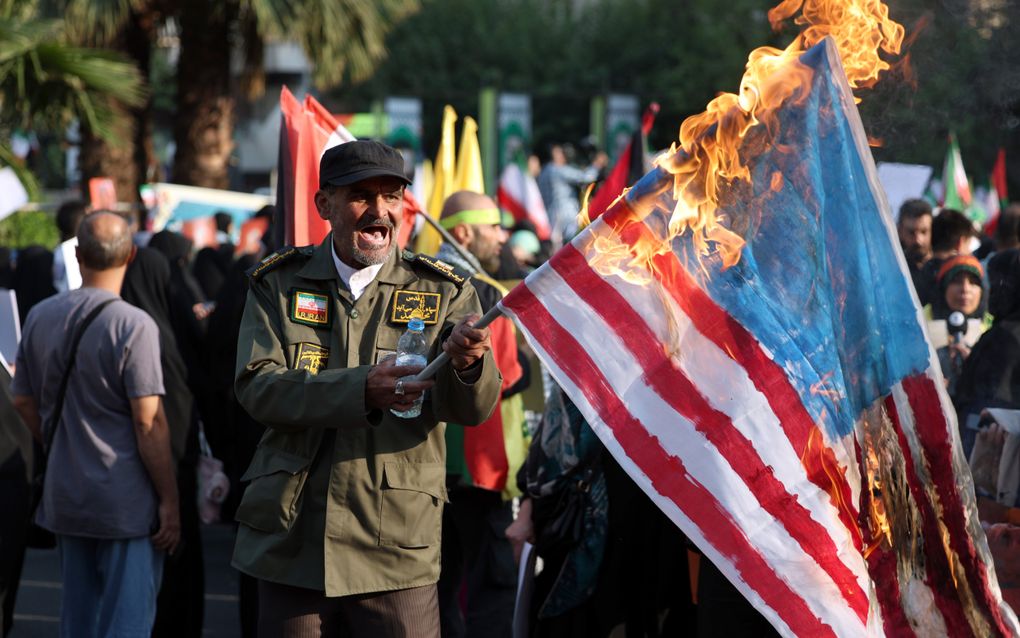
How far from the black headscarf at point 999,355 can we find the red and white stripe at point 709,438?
1.75 meters

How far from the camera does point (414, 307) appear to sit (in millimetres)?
3619

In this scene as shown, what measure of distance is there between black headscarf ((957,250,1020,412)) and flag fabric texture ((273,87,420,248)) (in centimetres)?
222

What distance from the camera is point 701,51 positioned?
118 feet

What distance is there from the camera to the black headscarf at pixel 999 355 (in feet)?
15.6

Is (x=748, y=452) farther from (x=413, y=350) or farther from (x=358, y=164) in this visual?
(x=358, y=164)

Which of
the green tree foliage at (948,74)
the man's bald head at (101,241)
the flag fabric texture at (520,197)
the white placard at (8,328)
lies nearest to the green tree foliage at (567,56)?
the flag fabric texture at (520,197)

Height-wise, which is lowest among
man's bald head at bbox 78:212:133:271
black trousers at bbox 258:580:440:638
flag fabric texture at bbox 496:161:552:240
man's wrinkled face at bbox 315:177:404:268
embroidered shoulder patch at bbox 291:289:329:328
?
flag fabric texture at bbox 496:161:552:240

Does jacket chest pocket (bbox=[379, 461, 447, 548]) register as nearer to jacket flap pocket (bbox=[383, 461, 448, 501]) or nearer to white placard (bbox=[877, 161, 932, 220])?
jacket flap pocket (bbox=[383, 461, 448, 501])

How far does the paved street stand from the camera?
22.9 ft

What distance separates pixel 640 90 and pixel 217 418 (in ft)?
108

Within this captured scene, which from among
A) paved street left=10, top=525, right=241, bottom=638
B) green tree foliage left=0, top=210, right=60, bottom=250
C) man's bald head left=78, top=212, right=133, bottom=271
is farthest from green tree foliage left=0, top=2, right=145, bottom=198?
green tree foliage left=0, top=210, right=60, bottom=250

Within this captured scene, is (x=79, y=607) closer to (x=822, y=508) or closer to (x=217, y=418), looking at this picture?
(x=217, y=418)

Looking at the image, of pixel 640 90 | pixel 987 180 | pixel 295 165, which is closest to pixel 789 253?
pixel 295 165

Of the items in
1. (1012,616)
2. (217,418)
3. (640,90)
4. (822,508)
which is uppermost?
(822,508)
